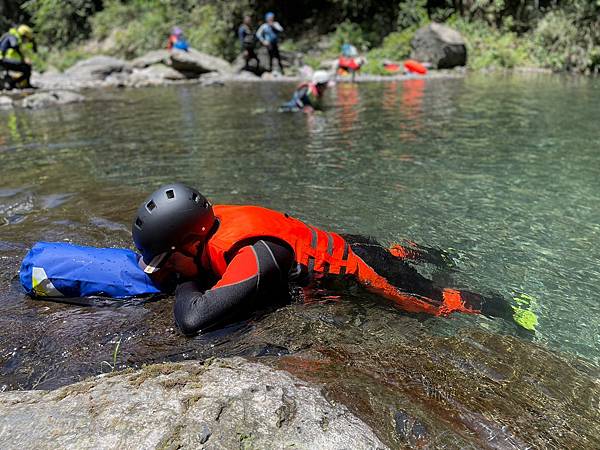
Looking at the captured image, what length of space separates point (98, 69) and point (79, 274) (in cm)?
2261

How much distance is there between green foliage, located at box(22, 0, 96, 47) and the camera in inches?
1307

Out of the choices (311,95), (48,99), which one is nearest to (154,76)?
(48,99)

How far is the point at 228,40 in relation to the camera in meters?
27.1

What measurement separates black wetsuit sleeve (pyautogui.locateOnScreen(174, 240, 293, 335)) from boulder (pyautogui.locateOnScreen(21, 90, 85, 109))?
14611 mm

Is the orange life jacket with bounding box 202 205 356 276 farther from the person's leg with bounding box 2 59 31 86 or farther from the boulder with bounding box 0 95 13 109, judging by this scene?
the person's leg with bounding box 2 59 31 86

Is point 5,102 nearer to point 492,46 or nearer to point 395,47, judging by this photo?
point 395,47

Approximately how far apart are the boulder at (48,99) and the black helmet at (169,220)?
14284 mm

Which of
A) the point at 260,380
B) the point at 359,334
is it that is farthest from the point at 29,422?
the point at 359,334

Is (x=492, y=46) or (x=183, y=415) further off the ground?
(x=492, y=46)

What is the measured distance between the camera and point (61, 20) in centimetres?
3319

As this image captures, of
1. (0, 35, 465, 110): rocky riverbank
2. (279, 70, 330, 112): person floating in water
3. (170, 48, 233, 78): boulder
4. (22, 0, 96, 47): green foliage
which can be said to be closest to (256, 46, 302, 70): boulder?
(0, 35, 465, 110): rocky riverbank

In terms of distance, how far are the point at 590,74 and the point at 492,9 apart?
6847 mm

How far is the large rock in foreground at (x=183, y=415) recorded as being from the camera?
201 cm

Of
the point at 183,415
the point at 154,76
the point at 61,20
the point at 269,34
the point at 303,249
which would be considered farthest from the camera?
the point at 61,20
